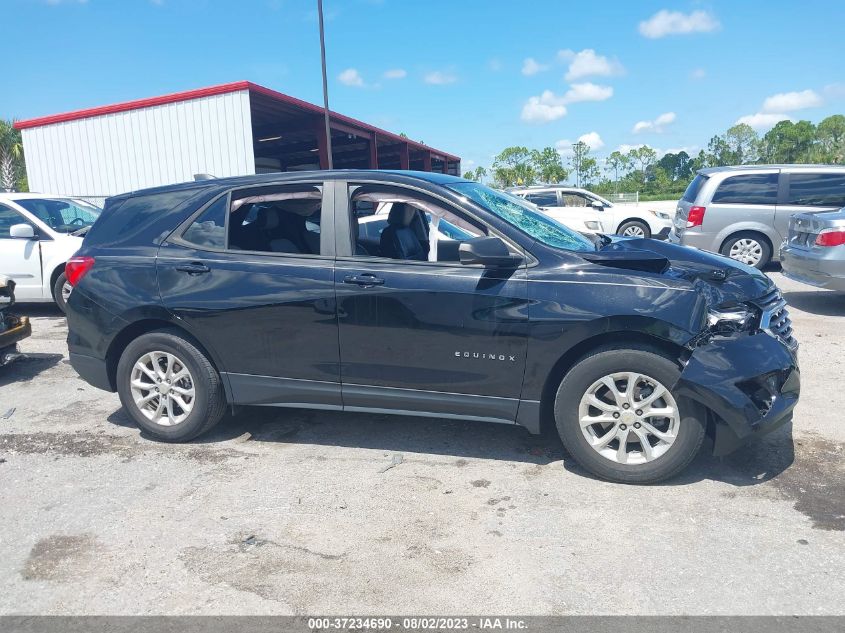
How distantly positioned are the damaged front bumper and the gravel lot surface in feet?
1.31

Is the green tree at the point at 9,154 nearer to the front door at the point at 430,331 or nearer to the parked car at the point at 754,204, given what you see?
the parked car at the point at 754,204

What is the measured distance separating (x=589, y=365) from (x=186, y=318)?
267 centimetres

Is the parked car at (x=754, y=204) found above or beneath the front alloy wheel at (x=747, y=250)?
above

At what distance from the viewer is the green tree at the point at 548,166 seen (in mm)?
76875

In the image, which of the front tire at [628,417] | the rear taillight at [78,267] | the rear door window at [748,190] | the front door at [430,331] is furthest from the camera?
the rear door window at [748,190]

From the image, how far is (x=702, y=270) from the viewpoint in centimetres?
399

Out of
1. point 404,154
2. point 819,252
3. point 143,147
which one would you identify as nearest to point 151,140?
point 143,147

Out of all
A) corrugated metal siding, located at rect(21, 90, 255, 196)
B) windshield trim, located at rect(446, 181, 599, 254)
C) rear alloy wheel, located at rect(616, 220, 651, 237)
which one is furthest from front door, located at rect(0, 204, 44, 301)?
rear alloy wheel, located at rect(616, 220, 651, 237)

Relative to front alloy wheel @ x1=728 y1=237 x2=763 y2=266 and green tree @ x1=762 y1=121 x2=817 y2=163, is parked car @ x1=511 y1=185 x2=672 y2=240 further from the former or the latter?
green tree @ x1=762 y1=121 x2=817 y2=163

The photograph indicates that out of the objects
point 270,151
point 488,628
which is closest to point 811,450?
point 488,628

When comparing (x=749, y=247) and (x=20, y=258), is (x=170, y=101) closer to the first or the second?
(x=20, y=258)

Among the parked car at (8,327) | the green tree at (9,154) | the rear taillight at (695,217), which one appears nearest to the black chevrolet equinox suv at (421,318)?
the parked car at (8,327)

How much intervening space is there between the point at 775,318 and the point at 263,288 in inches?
127

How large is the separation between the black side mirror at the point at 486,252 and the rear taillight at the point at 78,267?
111 inches
